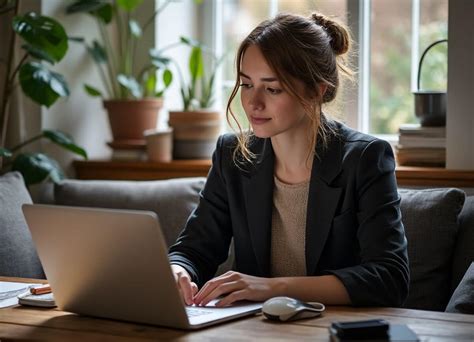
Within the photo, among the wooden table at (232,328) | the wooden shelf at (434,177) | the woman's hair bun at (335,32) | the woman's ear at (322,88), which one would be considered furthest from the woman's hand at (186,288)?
the wooden shelf at (434,177)

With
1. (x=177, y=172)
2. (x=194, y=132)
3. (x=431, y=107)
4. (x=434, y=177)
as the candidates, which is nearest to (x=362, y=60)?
(x=431, y=107)

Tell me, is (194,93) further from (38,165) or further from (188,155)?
(38,165)

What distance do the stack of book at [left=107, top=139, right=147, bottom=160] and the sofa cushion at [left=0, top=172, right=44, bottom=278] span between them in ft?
2.18

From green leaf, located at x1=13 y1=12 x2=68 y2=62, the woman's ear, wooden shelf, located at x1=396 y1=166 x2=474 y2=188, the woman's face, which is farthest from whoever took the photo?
green leaf, located at x1=13 y1=12 x2=68 y2=62

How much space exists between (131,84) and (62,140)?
0.41 m

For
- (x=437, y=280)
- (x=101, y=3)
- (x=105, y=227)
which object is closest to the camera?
(x=105, y=227)

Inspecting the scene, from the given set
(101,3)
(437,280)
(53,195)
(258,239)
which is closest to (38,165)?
(53,195)

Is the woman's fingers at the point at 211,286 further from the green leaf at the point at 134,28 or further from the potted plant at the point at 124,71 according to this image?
the green leaf at the point at 134,28

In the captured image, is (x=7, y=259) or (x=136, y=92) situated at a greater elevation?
(x=136, y=92)

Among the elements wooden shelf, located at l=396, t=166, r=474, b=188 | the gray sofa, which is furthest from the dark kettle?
the gray sofa

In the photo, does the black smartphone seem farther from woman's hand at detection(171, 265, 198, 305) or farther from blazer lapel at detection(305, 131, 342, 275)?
blazer lapel at detection(305, 131, 342, 275)

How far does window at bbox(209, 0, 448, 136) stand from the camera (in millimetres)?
3461

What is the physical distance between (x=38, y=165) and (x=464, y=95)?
159cm

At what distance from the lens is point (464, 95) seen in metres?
3.14
